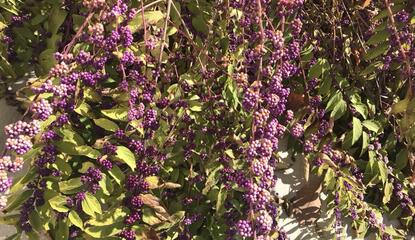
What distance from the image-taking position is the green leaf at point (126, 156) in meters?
1.52

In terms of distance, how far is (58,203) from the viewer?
1488mm

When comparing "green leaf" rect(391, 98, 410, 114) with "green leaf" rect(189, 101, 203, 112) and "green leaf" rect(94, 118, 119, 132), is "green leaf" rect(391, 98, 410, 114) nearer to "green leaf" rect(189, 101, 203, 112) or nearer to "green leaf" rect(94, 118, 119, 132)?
"green leaf" rect(189, 101, 203, 112)

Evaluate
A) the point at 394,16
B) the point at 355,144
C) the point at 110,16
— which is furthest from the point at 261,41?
the point at 355,144

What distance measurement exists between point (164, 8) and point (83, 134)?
1.43 feet

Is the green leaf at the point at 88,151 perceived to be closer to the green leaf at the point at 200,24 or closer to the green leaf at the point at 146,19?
the green leaf at the point at 146,19

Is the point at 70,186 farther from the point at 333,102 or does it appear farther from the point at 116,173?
the point at 333,102

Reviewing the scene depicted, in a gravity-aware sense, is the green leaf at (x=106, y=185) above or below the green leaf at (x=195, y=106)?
below

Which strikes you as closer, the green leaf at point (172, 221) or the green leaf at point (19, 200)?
the green leaf at point (19, 200)

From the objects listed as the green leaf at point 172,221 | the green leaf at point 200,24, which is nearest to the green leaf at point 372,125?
the green leaf at point 200,24

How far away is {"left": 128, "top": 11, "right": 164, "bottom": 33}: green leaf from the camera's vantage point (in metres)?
1.62

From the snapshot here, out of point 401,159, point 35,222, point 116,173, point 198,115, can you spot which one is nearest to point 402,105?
point 401,159

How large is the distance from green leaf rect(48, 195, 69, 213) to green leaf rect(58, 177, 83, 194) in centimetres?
2

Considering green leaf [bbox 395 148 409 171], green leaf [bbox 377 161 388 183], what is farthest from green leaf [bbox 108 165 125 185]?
green leaf [bbox 395 148 409 171]

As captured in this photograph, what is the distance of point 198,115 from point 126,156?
0.33m
